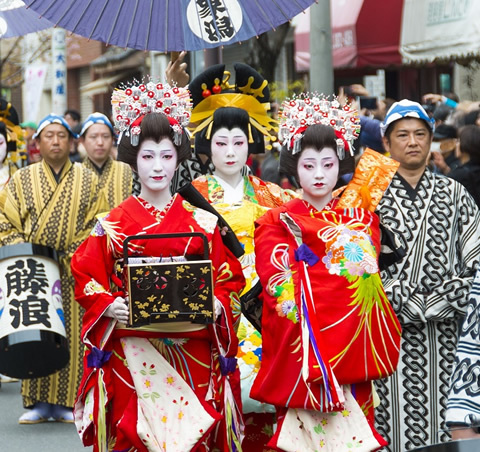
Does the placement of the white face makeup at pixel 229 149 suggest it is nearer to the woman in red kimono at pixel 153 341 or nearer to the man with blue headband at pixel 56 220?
the woman in red kimono at pixel 153 341

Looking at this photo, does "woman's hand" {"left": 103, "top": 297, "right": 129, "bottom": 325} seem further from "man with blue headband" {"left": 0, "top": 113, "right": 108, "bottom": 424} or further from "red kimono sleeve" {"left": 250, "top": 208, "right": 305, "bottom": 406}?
"man with blue headband" {"left": 0, "top": 113, "right": 108, "bottom": 424}

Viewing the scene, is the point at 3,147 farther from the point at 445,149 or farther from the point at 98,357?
the point at 98,357

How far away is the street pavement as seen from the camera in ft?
23.4

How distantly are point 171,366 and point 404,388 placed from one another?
4.61 ft

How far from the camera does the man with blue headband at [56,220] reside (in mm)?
7875

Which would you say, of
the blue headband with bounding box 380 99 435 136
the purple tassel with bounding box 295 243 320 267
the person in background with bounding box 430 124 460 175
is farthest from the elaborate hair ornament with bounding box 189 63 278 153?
the person in background with bounding box 430 124 460 175

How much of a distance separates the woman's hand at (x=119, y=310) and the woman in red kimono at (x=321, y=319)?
64 centimetres

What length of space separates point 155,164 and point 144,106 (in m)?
0.30

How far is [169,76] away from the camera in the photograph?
6.22 meters

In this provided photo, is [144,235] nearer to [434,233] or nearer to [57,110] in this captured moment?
[434,233]

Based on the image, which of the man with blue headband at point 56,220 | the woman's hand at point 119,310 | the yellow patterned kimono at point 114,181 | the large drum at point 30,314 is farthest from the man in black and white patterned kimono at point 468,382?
the yellow patterned kimono at point 114,181

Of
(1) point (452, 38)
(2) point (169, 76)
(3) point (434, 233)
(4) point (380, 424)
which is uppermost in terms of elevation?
(1) point (452, 38)

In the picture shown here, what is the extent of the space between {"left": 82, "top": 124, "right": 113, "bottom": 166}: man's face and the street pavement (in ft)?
7.12

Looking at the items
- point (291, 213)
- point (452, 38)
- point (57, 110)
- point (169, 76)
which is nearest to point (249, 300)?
point (291, 213)
